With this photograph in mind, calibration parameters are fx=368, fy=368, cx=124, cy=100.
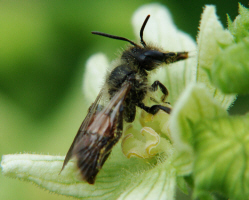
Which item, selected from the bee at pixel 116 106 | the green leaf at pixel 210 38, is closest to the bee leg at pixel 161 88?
the bee at pixel 116 106

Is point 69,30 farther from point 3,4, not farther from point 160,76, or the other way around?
point 160,76

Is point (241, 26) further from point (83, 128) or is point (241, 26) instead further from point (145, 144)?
point (83, 128)

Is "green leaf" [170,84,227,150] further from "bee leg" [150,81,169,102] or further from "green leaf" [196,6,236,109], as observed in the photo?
"bee leg" [150,81,169,102]

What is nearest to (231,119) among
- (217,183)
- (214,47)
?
(217,183)

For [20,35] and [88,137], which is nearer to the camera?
[88,137]

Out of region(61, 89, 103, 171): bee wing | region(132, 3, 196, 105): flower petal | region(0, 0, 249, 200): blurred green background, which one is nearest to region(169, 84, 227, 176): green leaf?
region(61, 89, 103, 171): bee wing

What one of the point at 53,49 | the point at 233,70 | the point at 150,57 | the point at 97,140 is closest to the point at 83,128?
the point at 97,140

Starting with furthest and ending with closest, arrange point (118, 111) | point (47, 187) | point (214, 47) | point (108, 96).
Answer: point (108, 96) < point (47, 187) < point (118, 111) < point (214, 47)
